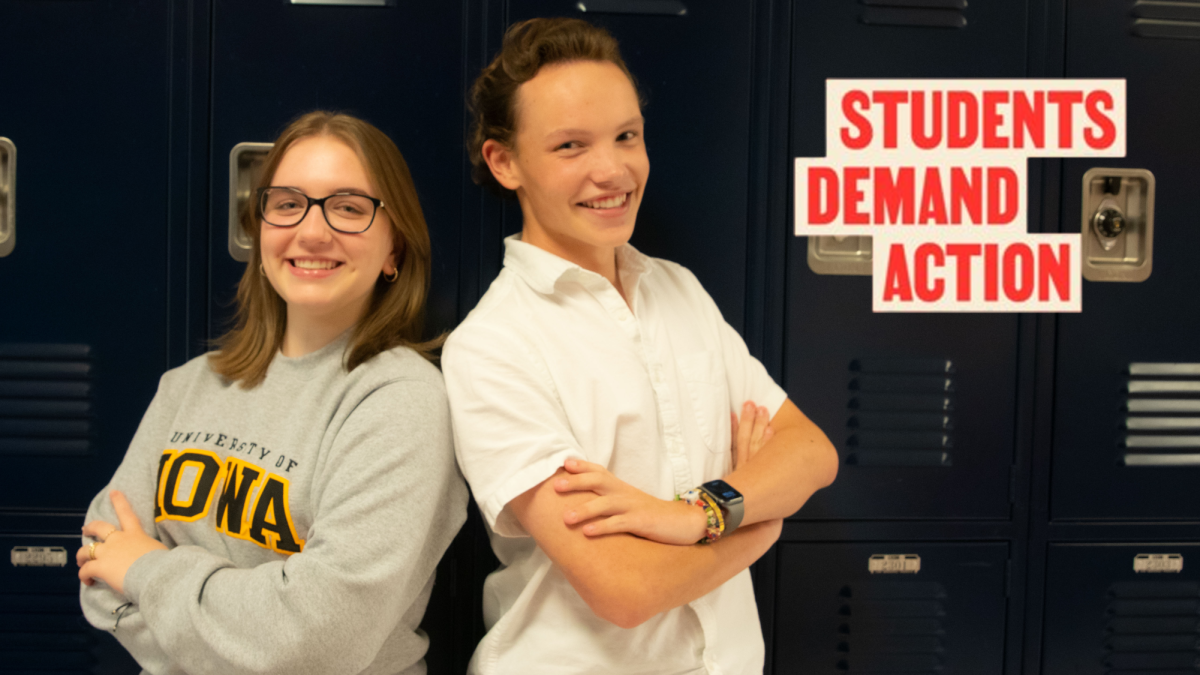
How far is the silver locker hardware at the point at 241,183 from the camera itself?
1604 mm

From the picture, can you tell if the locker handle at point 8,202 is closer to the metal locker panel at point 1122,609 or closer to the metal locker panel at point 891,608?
the metal locker panel at point 891,608

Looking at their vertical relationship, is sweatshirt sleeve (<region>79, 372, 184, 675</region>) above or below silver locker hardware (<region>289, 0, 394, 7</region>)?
below

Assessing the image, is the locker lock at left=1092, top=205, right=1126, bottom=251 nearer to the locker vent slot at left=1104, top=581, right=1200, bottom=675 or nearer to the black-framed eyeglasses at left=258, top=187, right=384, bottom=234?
the locker vent slot at left=1104, top=581, right=1200, bottom=675

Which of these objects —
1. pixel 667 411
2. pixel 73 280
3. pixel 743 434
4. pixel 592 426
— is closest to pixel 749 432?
pixel 743 434

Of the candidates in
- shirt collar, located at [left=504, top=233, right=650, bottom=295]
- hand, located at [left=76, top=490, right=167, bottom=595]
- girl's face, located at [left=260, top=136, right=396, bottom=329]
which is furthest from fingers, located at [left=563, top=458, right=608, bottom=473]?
hand, located at [left=76, top=490, right=167, bottom=595]

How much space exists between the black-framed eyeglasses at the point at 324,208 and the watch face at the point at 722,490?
0.74m

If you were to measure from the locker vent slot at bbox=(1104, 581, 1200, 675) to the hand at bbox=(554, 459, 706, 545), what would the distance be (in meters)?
1.31

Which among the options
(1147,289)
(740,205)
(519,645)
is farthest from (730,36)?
(519,645)

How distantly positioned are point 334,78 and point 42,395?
962 mm

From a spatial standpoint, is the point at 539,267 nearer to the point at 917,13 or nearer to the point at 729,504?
the point at 729,504

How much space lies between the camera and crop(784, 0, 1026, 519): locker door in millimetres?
1702

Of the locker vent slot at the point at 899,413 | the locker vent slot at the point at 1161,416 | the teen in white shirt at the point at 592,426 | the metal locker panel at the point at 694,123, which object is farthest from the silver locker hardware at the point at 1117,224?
the teen in white shirt at the point at 592,426

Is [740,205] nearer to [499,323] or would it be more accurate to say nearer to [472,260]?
[472,260]

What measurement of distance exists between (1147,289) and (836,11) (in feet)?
3.34
